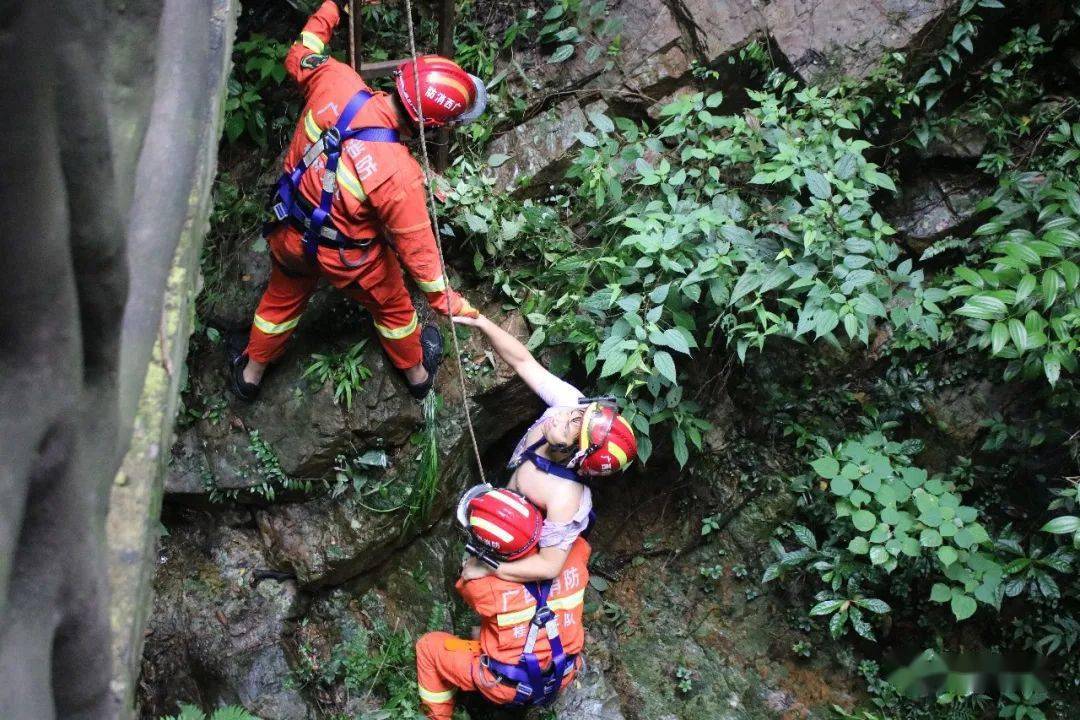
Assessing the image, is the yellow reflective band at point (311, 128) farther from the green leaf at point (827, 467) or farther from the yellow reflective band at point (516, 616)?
the green leaf at point (827, 467)

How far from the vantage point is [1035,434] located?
18.5 ft

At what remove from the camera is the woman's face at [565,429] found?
15.1ft

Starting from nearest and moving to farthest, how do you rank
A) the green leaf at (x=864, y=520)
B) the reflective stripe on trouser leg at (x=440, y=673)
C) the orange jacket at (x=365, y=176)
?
the orange jacket at (x=365, y=176) → the reflective stripe on trouser leg at (x=440, y=673) → the green leaf at (x=864, y=520)

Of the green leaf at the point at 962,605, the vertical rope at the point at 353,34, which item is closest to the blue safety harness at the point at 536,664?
the green leaf at the point at 962,605

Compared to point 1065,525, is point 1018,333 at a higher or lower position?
higher

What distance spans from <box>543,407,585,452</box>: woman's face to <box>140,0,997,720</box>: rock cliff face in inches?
39.3

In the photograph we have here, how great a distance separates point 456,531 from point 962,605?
3322mm

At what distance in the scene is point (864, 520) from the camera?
17.9 ft

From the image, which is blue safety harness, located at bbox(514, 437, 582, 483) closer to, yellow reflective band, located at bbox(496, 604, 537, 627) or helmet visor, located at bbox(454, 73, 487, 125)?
yellow reflective band, located at bbox(496, 604, 537, 627)

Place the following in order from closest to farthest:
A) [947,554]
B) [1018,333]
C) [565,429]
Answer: [565,429] → [1018,333] → [947,554]

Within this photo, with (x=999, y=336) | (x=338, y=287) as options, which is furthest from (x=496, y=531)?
(x=999, y=336)

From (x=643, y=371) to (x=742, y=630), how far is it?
2425mm

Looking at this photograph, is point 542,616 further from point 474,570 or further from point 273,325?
point 273,325

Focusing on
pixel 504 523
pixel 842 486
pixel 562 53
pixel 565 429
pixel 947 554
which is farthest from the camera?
pixel 562 53
